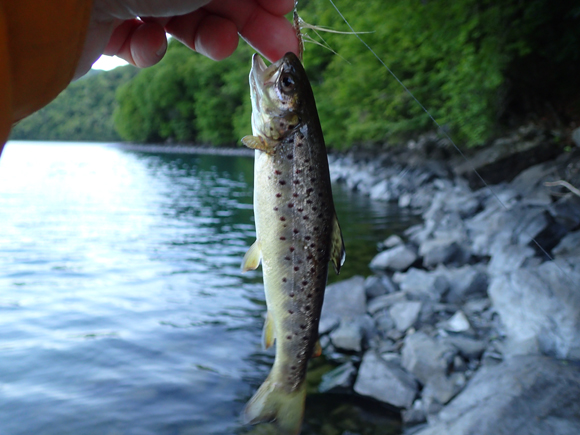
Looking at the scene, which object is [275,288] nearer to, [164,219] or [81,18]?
[81,18]

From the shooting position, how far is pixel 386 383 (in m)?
4.94

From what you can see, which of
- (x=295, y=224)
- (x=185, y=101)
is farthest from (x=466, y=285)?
(x=185, y=101)

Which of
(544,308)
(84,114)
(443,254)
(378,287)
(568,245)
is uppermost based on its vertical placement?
(84,114)

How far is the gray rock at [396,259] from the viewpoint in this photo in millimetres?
9328

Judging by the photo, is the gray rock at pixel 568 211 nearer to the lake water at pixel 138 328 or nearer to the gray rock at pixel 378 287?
the gray rock at pixel 378 287

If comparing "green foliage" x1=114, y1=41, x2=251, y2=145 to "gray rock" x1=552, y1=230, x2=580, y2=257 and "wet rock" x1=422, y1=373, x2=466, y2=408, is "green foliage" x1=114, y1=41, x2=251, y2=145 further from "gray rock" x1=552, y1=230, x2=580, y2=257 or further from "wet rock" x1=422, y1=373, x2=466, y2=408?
"wet rock" x1=422, y1=373, x2=466, y2=408

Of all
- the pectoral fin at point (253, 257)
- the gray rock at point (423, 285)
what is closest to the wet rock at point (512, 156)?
the gray rock at point (423, 285)

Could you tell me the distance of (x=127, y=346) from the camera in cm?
632

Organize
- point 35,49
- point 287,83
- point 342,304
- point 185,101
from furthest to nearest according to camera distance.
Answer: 1. point 185,101
2. point 342,304
3. point 287,83
4. point 35,49

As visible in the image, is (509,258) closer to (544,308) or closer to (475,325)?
(475,325)

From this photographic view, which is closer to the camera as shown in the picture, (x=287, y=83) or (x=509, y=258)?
(x=287, y=83)

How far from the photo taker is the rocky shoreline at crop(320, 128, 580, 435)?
374 cm

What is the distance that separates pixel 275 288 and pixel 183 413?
3509 mm

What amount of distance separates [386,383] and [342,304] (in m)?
2.15
